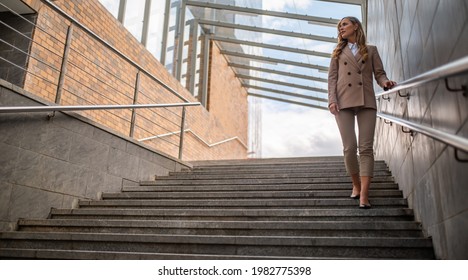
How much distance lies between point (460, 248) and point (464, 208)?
21 cm

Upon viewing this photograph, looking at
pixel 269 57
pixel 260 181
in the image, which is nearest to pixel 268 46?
pixel 269 57

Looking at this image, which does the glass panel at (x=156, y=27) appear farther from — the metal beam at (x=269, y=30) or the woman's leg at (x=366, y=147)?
the woman's leg at (x=366, y=147)

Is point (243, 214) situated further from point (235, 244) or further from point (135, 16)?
point (135, 16)

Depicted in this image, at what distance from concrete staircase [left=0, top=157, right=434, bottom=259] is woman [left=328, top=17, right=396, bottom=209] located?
1.20ft

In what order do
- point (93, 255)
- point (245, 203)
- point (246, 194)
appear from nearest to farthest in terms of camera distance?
point (93, 255)
point (245, 203)
point (246, 194)

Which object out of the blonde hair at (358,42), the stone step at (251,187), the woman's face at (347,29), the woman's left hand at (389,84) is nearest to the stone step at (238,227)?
the woman's left hand at (389,84)

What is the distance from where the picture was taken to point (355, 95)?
3096 mm

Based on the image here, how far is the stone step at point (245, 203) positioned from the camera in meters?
3.32

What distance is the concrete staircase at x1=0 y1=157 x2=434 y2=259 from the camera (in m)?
2.53

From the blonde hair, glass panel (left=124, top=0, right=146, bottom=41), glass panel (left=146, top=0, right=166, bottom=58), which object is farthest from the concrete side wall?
glass panel (left=146, top=0, right=166, bottom=58)

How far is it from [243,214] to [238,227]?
36 centimetres

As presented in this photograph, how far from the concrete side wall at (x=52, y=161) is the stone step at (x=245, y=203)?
31cm
